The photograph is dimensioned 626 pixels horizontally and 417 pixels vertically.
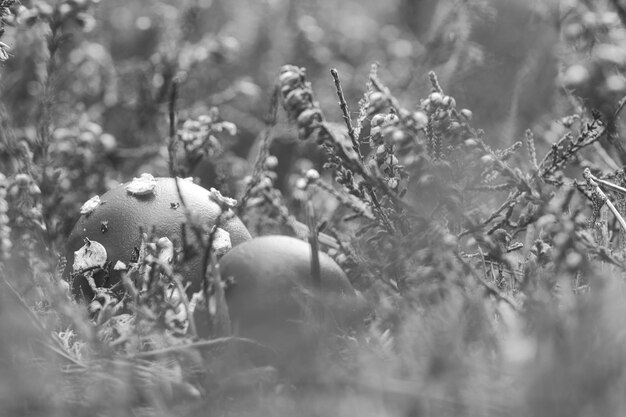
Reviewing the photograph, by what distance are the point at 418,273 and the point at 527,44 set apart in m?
2.54

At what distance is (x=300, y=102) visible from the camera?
1.24 metres

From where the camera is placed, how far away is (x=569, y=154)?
1484 millimetres

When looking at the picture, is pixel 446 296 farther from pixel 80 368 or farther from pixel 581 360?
pixel 80 368

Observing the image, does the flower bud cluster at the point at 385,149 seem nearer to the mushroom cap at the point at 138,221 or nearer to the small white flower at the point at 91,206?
the mushroom cap at the point at 138,221

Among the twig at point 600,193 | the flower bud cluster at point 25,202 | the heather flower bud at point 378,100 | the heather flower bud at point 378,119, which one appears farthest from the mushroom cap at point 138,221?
the twig at point 600,193

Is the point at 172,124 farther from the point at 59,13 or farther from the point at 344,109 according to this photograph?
the point at 59,13

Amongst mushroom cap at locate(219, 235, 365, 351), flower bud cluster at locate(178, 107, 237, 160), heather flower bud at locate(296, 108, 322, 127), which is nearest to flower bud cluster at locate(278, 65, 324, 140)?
heather flower bud at locate(296, 108, 322, 127)

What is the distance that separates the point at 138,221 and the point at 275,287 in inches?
19.2

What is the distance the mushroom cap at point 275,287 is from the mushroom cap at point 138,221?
269mm

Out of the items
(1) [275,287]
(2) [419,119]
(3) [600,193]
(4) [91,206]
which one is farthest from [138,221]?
(3) [600,193]

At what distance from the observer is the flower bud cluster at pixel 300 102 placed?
4.04 ft

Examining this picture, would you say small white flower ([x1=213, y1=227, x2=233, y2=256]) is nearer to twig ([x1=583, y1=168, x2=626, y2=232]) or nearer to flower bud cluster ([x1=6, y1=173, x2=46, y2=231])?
flower bud cluster ([x1=6, y1=173, x2=46, y2=231])

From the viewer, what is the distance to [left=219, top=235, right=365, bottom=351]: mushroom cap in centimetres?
128

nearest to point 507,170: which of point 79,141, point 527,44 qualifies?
point 79,141
